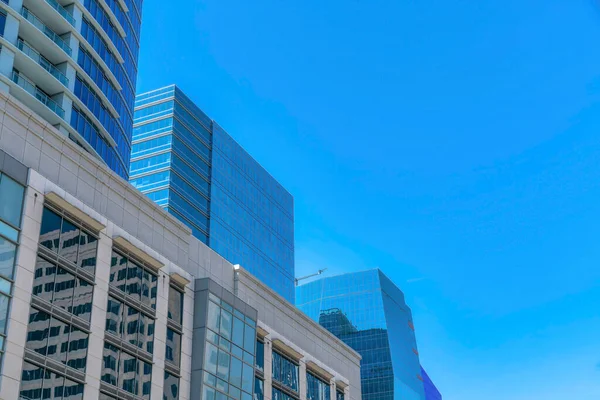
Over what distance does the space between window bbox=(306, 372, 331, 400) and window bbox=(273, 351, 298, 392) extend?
7.47ft

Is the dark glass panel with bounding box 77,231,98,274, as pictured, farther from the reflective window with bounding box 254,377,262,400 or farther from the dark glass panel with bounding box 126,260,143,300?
the reflective window with bounding box 254,377,262,400

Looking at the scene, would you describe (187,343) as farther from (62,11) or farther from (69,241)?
(62,11)

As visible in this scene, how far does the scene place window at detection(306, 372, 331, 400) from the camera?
70.8 metres

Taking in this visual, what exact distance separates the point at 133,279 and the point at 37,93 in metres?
26.6

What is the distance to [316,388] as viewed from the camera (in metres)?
72.2

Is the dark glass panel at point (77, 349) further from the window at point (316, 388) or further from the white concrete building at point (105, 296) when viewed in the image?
the window at point (316, 388)

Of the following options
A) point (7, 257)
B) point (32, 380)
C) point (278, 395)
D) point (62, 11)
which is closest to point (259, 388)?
point (278, 395)

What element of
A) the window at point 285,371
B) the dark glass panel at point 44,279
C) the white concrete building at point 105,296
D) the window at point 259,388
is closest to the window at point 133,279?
the white concrete building at point 105,296

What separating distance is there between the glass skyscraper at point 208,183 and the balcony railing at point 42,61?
6079cm

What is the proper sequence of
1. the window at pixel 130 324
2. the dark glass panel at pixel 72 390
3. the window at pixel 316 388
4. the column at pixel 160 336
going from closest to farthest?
the dark glass panel at pixel 72 390 → the window at pixel 130 324 → the column at pixel 160 336 → the window at pixel 316 388

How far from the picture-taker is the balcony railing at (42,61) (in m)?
70.6

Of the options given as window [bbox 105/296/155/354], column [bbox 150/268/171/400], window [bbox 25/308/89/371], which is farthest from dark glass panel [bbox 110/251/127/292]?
window [bbox 25/308/89/371]

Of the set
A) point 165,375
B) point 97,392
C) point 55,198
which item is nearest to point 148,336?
point 165,375

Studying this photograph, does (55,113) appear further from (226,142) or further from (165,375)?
→ (226,142)
